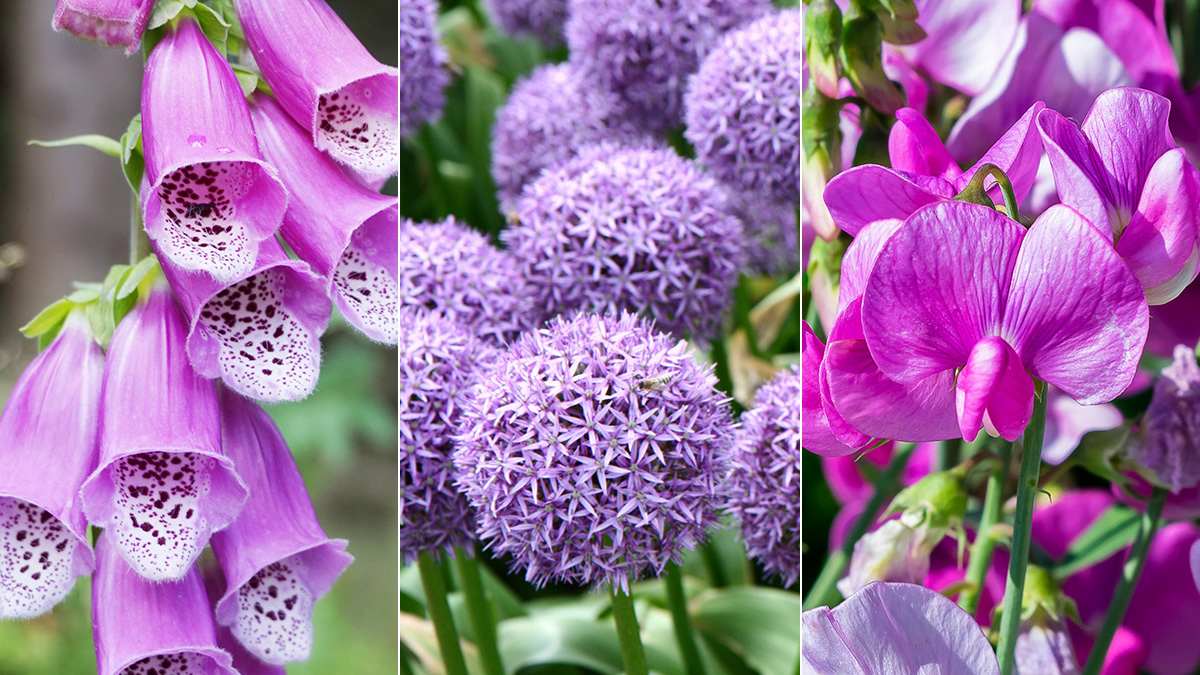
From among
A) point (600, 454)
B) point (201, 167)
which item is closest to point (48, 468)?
point (201, 167)

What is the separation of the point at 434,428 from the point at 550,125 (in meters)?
0.22

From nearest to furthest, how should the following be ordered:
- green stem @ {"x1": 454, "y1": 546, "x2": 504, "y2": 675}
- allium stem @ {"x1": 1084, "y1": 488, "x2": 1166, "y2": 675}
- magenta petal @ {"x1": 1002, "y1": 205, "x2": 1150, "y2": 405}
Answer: magenta petal @ {"x1": 1002, "y1": 205, "x2": 1150, "y2": 405} → allium stem @ {"x1": 1084, "y1": 488, "x2": 1166, "y2": 675} → green stem @ {"x1": 454, "y1": 546, "x2": 504, "y2": 675}

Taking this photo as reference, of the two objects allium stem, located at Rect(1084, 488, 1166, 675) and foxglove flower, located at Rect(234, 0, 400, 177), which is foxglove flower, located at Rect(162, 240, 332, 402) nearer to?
foxglove flower, located at Rect(234, 0, 400, 177)

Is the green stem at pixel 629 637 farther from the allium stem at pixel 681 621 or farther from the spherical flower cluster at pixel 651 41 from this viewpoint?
the spherical flower cluster at pixel 651 41

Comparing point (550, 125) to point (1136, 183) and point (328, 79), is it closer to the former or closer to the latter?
point (328, 79)

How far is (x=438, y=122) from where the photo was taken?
2.71 feet

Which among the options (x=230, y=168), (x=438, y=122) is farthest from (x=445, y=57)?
(x=230, y=168)

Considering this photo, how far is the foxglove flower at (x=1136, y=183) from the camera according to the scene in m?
0.45

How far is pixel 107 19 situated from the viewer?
0.60m

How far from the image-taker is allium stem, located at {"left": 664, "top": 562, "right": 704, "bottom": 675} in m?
0.65

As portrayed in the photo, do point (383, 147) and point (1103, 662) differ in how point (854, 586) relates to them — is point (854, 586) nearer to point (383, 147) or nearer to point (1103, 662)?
point (1103, 662)

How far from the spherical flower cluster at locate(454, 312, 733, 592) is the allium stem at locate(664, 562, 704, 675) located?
0.14 feet

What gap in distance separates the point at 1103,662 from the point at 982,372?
268 millimetres

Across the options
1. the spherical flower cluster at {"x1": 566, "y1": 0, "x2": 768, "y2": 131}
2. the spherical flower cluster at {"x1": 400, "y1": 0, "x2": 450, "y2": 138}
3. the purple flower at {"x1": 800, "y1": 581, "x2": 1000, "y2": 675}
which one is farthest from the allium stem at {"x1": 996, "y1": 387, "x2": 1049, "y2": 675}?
the spherical flower cluster at {"x1": 400, "y1": 0, "x2": 450, "y2": 138}
